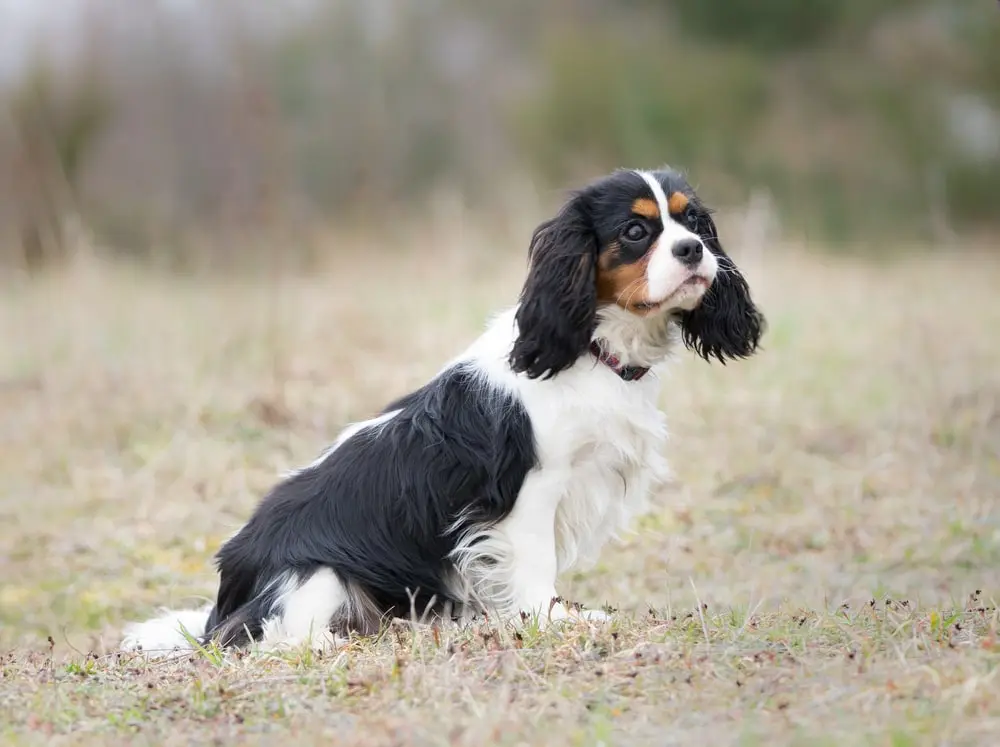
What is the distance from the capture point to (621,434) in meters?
4.29

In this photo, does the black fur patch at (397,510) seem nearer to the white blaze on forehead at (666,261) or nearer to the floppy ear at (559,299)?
the floppy ear at (559,299)

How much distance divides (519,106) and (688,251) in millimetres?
15259

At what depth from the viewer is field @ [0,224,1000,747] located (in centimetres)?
323

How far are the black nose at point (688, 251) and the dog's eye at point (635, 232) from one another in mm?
167

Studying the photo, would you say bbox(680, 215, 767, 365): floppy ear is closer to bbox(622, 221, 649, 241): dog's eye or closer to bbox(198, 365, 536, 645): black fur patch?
bbox(622, 221, 649, 241): dog's eye

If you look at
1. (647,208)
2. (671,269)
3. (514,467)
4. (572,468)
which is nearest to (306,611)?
(514,467)

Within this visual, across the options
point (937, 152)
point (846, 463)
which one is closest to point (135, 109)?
point (937, 152)

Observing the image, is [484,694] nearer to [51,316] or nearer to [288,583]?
[288,583]

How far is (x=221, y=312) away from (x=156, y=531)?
3.90 metres

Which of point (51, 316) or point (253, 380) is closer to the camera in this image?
point (253, 380)

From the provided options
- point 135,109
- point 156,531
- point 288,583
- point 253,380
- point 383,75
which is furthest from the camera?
point 383,75

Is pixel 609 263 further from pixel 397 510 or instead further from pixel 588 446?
pixel 397 510

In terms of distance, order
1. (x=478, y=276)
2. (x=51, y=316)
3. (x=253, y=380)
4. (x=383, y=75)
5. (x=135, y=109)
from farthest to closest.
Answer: (x=383, y=75)
(x=135, y=109)
(x=478, y=276)
(x=51, y=316)
(x=253, y=380)

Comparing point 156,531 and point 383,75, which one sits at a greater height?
point 383,75
